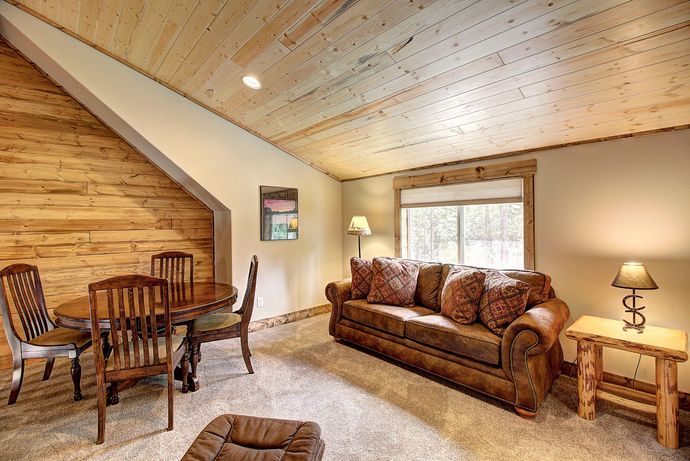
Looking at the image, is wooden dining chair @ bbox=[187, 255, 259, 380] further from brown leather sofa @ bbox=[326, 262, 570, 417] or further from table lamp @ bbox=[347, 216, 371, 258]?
table lamp @ bbox=[347, 216, 371, 258]

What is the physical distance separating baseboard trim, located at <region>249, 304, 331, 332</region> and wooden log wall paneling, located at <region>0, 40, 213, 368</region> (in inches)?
56.4

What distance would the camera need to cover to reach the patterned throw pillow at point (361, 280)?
366 cm

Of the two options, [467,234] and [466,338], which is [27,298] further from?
[467,234]

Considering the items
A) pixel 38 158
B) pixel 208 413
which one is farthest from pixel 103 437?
pixel 38 158

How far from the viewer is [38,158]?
3.16m

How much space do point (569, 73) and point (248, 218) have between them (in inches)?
134

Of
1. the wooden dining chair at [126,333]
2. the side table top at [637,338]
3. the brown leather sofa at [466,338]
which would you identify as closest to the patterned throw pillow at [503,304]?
the brown leather sofa at [466,338]

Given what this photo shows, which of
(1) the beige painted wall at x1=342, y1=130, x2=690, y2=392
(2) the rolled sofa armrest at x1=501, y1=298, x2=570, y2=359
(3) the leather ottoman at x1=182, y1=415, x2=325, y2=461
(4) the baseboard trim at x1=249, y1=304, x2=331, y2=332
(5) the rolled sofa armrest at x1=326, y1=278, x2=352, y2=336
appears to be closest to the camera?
(3) the leather ottoman at x1=182, y1=415, x2=325, y2=461

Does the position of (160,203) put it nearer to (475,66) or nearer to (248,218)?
(248,218)

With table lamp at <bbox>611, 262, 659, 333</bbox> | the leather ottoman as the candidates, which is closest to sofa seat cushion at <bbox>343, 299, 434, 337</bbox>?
table lamp at <bbox>611, 262, 659, 333</bbox>

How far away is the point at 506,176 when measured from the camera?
327 centimetres

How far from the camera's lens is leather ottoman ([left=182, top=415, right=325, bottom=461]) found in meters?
1.33

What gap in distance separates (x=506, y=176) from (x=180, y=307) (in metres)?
3.19

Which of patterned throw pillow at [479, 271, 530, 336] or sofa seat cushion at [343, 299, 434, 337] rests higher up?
patterned throw pillow at [479, 271, 530, 336]
